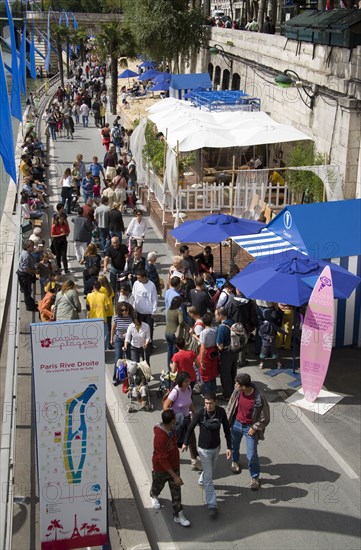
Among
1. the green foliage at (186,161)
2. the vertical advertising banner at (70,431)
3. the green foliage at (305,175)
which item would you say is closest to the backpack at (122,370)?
the vertical advertising banner at (70,431)

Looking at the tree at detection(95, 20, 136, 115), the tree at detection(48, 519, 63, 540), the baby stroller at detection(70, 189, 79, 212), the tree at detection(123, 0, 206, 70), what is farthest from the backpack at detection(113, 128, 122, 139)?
the tree at detection(48, 519, 63, 540)

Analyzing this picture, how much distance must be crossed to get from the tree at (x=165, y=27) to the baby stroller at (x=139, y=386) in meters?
30.4

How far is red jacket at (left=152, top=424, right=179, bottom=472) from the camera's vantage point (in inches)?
283

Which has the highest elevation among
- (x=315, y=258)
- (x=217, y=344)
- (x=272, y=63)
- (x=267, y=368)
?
(x=272, y=63)

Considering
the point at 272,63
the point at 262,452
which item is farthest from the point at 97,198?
the point at 262,452

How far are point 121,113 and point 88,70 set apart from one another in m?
25.3

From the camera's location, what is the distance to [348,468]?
8.63 meters

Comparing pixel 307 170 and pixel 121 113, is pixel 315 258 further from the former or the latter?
pixel 121 113

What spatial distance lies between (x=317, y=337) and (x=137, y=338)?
8.14 feet

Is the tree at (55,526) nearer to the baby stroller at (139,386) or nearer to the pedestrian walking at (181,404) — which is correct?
the pedestrian walking at (181,404)

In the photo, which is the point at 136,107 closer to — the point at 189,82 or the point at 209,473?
the point at 189,82

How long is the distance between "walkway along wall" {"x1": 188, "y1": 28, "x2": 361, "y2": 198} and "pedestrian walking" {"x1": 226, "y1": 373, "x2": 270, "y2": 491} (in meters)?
10.3

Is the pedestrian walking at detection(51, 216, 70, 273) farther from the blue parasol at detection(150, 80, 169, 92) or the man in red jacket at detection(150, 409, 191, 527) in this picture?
the blue parasol at detection(150, 80, 169, 92)

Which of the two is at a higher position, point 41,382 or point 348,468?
point 41,382
